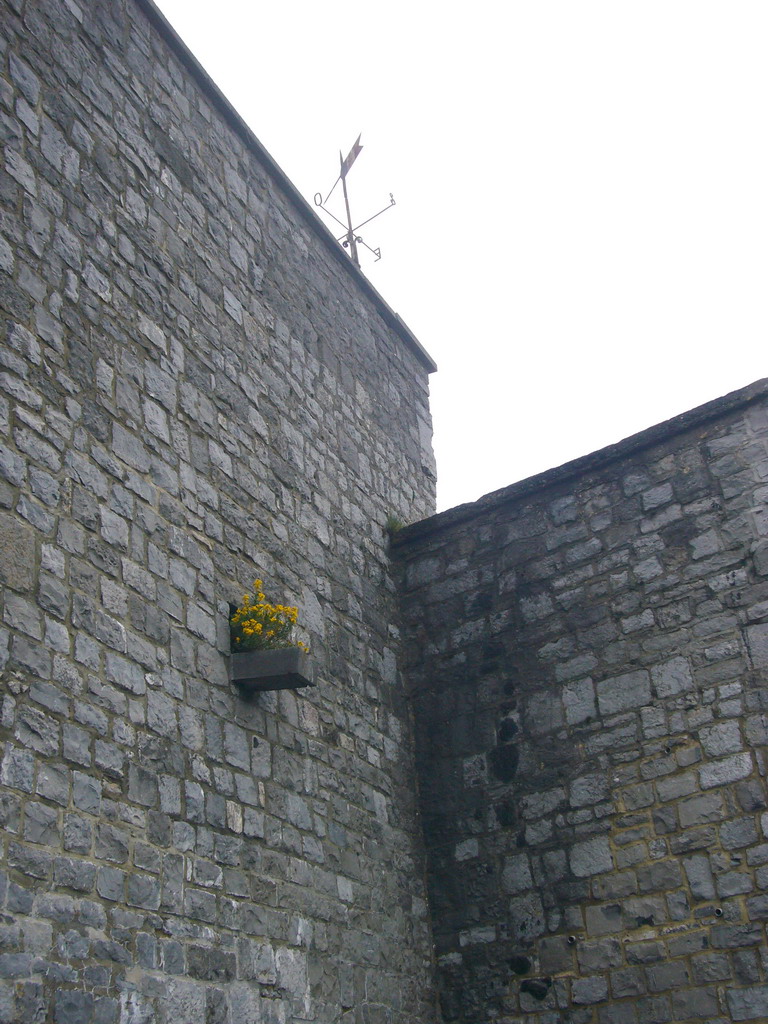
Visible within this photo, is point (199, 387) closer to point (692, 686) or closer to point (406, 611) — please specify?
point (406, 611)

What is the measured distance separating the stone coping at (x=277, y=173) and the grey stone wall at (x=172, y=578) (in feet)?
0.11

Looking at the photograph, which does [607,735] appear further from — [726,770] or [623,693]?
[726,770]

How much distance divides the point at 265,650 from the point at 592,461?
106 inches

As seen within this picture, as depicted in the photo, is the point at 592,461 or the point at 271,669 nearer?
the point at 271,669

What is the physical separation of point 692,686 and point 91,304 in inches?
147

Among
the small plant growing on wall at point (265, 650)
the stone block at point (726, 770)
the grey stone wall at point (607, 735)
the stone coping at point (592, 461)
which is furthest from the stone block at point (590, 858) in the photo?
the stone coping at point (592, 461)

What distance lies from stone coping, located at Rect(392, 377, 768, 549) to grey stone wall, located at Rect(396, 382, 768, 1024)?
1 centimetres

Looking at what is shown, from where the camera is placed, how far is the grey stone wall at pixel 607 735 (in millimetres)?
5938

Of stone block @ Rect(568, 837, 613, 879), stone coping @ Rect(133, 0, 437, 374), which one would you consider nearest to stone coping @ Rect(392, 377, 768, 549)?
stone coping @ Rect(133, 0, 437, 374)

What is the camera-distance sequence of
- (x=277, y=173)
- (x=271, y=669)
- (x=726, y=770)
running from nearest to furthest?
(x=271, y=669), (x=726, y=770), (x=277, y=173)

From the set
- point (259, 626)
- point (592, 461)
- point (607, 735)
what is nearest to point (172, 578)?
point (259, 626)

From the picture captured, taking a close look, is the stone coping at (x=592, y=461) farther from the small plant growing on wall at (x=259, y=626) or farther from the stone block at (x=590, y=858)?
the stone block at (x=590, y=858)

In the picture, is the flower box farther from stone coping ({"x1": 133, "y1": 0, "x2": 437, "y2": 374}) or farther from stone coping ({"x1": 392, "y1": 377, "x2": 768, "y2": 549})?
stone coping ({"x1": 133, "y1": 0, "x2": 437, "y2": 374})

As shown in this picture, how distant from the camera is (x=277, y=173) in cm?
773
